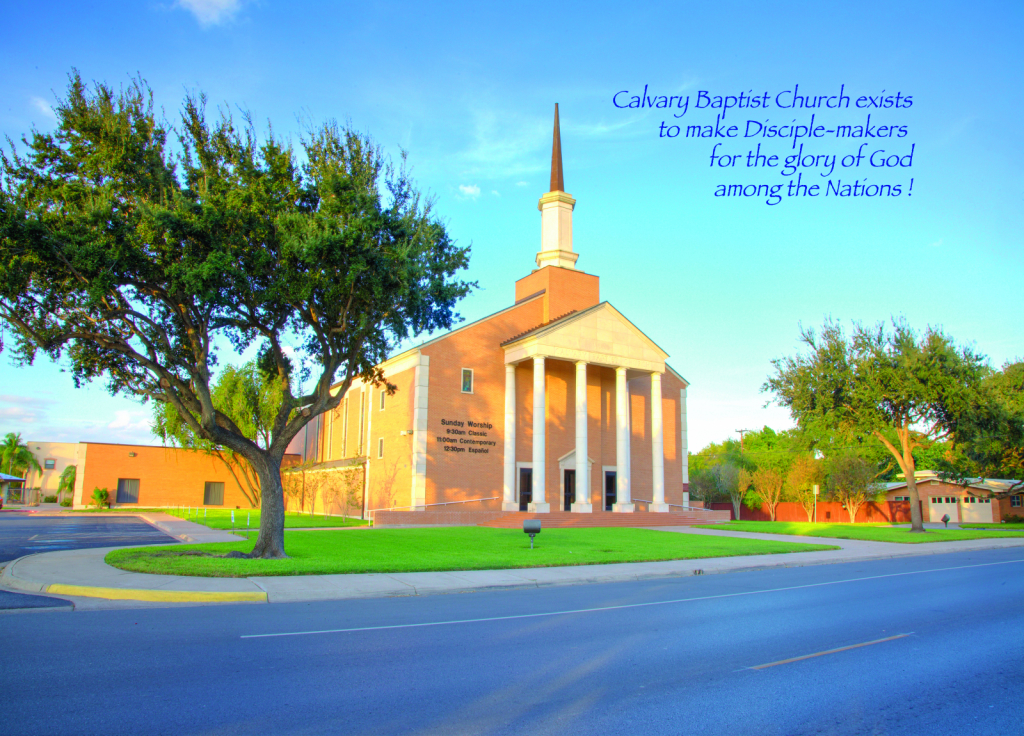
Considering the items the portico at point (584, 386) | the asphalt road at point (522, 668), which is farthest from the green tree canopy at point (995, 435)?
the asphalt road at point (522, 668)

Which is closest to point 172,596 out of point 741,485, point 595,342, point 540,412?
point 540,412

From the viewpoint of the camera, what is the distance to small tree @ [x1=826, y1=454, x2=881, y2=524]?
5512 cm

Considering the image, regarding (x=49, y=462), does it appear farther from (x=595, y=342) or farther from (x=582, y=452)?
(x=595, y=342)

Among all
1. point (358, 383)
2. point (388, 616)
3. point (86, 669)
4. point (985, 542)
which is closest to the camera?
point (86, 669)

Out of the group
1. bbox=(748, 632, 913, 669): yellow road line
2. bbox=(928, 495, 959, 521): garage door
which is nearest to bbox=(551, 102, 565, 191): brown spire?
bbox=(748, 632, 913, 669): yellow road line

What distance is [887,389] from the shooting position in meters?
32.3

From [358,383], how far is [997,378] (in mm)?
42743

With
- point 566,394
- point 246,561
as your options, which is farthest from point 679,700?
point 566,394

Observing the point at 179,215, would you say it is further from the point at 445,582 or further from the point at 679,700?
the point at 679,700

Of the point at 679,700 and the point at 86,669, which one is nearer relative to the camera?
the point at 679,700

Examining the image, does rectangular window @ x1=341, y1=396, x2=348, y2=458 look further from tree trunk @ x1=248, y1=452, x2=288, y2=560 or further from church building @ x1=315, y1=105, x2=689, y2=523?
tree trunk @ x1=248, y1=452, x2=288, y2=560

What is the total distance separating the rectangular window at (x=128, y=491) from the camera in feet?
174

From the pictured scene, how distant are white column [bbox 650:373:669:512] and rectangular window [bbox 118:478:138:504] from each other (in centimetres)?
3952

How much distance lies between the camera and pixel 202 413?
16391 mm
